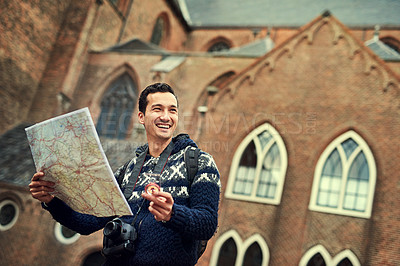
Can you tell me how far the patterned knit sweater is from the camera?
172cm

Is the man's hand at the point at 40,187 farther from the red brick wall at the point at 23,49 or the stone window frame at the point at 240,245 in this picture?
the red brick wall at the point at 23,49

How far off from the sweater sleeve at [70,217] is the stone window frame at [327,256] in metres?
8.63

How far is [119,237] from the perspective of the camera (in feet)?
6.03

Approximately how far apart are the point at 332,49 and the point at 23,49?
11.6m

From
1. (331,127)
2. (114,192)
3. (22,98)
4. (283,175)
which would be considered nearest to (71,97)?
(22,98)

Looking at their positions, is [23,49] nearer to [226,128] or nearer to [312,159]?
[226,128]

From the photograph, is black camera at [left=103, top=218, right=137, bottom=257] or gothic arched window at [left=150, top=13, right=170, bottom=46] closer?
black camera at [left=103, top=218, right=137, bottom=257]

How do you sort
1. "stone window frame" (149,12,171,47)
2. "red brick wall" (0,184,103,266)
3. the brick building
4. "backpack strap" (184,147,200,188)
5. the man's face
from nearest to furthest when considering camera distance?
"backpack strap" (184,147,200,188), the man's face, the brick building, "red brick wall" (0,184,103,266), "stone window frame" (149,12,171,47)

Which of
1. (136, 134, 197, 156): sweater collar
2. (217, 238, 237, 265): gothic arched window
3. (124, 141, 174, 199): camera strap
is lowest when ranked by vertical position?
(217, 238, 237, 265): gothic arched window

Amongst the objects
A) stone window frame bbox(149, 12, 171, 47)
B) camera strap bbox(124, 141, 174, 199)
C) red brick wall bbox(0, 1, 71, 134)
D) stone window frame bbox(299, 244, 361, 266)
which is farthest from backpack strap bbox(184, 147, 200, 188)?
stone window frame bbox(149, 12, 171, 47)

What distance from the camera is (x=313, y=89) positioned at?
1125 centimetres

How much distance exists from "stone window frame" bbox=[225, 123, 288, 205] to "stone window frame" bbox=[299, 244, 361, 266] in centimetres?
159

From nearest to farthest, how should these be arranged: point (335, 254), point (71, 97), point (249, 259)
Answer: point (335, 254), point (249, 259), point (71, 97)

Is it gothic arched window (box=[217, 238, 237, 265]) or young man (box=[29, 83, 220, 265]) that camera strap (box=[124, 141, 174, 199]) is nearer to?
young man (box=[29, 83, 220, 265])
